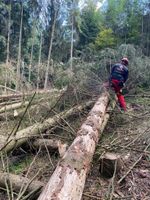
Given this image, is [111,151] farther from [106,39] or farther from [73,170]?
[106,39]

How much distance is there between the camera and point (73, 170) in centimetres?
278

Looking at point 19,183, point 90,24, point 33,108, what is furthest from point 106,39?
point 19,183

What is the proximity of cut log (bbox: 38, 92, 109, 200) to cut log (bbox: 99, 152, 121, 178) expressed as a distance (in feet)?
0.65

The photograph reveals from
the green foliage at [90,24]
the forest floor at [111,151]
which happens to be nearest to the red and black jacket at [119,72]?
the forest floor at [111,151]

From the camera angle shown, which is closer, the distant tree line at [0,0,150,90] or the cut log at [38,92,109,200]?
the cut log at [38,92,109,200]

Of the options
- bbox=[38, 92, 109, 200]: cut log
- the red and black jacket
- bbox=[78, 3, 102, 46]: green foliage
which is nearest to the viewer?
bbox=[38, 92, 109, 200]: cut log

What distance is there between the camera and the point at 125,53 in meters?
11.3

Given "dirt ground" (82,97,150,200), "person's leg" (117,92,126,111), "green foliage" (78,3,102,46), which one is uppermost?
"green foliage" (78,3,102,46)

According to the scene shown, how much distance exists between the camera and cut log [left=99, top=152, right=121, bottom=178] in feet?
11.1

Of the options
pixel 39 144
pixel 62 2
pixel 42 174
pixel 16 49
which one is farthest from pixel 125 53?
pixel 16 49

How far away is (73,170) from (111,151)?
4.67 ft

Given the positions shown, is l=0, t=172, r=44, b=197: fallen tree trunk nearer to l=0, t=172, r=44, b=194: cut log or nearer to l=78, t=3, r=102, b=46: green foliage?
l=0, t=172, r=44, b=194: cut log

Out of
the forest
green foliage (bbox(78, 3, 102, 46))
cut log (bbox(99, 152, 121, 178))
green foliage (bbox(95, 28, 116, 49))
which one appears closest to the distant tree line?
green foliage (bbox(95, 28, 116, 49))

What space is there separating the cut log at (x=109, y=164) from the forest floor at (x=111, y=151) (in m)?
0.08
